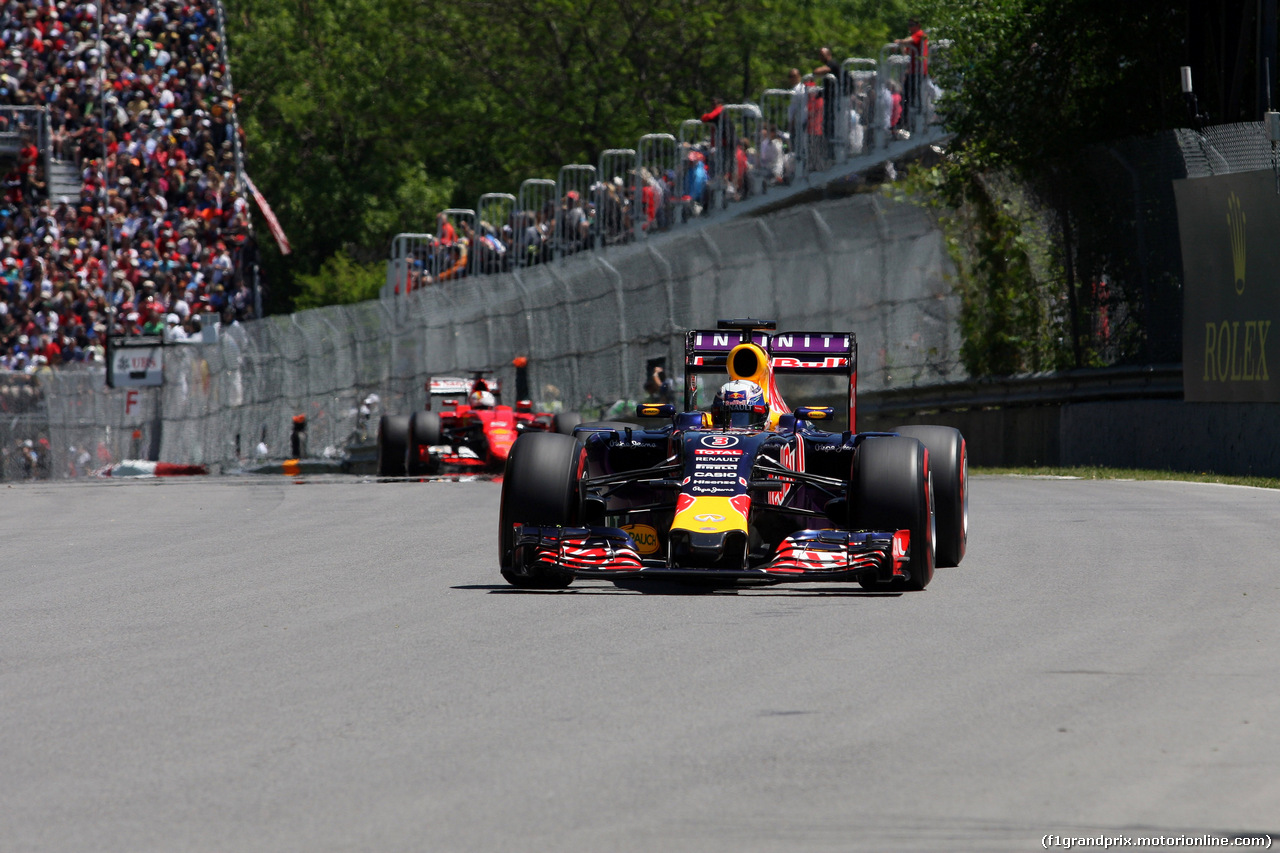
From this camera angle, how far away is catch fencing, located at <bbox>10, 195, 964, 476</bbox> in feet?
71.3

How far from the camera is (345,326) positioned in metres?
30.6

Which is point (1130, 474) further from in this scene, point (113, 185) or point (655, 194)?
point (113, 185)

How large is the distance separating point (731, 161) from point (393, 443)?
7.65m

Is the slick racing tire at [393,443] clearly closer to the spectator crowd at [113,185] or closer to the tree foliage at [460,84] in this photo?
the spectator crowd at [113,185]

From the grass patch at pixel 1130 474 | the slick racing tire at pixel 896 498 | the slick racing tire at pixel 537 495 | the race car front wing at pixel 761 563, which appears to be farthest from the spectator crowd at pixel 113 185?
the slick racing tire at pixel 896 498

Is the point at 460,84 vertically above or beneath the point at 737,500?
above

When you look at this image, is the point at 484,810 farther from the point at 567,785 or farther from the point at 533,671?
the point at 533,671

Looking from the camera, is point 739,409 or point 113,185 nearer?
point 739,409

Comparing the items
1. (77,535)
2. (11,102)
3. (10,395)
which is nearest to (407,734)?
(77,535)

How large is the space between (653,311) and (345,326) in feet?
26.4

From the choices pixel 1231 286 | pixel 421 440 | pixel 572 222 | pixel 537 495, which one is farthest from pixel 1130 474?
pixel 572 222

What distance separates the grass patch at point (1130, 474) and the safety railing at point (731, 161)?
20.5 feet

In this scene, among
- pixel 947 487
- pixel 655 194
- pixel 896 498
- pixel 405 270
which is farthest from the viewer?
pixel 405 270

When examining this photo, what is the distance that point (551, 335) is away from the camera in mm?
26656
